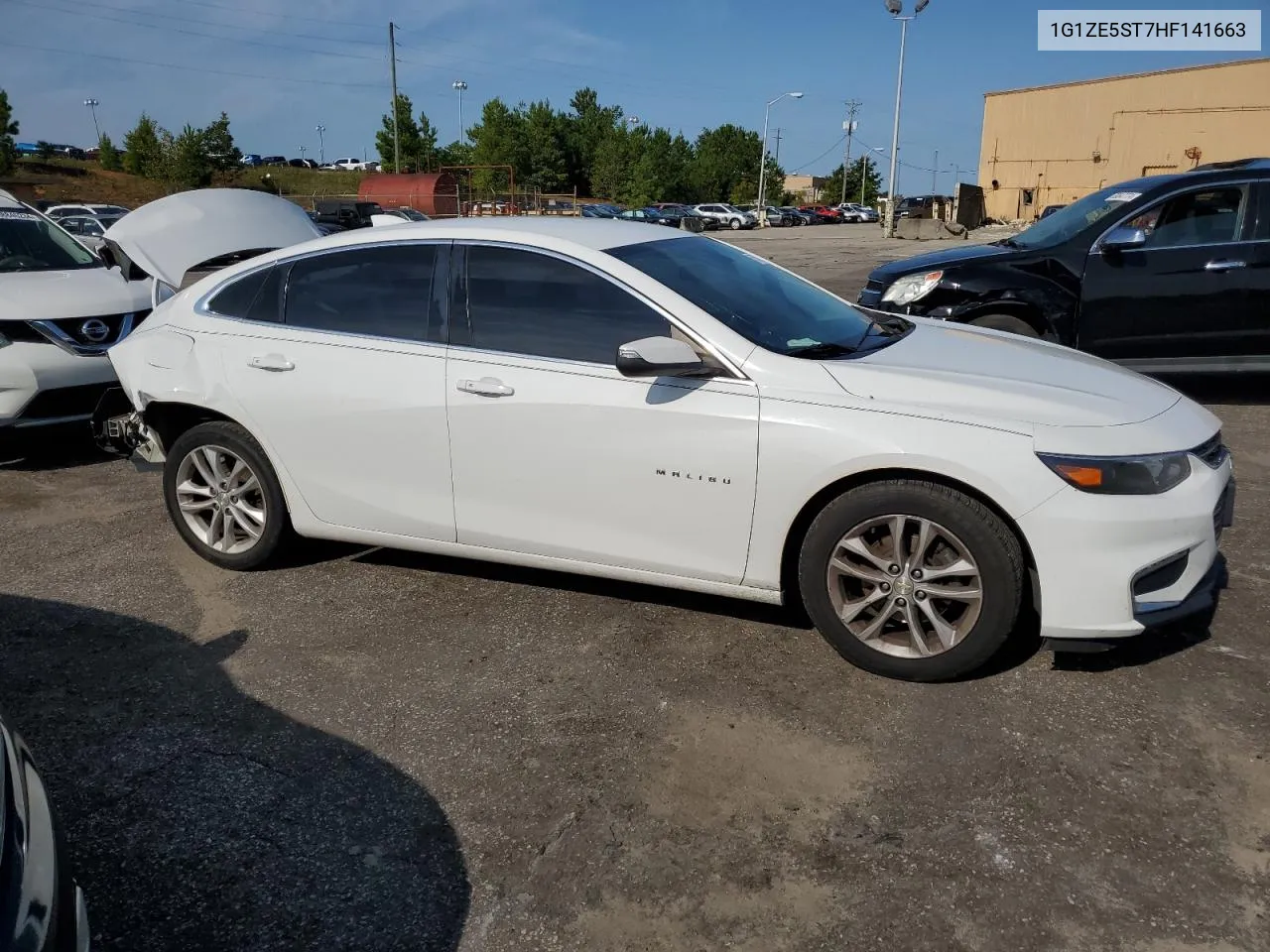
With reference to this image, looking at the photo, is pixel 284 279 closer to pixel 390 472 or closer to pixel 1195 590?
pixel 390 472

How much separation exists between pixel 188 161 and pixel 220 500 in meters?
56.2

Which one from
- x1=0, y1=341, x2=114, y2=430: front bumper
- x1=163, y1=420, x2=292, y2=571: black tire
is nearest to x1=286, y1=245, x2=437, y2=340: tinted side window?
x1=163, y1=420, x2=292, y2=571: black tire

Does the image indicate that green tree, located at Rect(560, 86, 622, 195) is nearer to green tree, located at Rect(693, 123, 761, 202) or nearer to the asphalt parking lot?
green tree, located at Rect(693, 123, 761, 202)

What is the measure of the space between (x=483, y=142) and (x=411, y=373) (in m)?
74.8

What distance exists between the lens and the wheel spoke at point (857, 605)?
3.54 metres

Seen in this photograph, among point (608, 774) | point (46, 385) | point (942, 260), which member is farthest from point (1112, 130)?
point (608, 774)

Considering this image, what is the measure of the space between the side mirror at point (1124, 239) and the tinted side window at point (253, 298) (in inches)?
225

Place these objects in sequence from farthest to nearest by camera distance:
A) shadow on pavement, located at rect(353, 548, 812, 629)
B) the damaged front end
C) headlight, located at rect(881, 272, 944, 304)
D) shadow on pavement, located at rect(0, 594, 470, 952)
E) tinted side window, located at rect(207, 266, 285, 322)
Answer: headlight, located at rect(881, 272, 944, 304)
the damaged front end
tinted side window, located at rect(207, 266, 285, 322)
shadow on pavement, located at rect(353, 548, 812, 629)
shadow on pavement, located at rect(0, 594, 470, 952)

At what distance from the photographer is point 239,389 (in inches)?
175

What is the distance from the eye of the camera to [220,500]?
467 cm

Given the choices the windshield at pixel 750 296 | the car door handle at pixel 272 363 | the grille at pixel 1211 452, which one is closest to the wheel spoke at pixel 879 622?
the windshield at pixel 750 296

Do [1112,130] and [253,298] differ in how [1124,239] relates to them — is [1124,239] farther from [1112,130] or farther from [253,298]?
[1112,130]

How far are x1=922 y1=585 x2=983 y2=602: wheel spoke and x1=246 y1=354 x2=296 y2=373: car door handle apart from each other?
2.72 m

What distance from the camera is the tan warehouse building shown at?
132 ft
